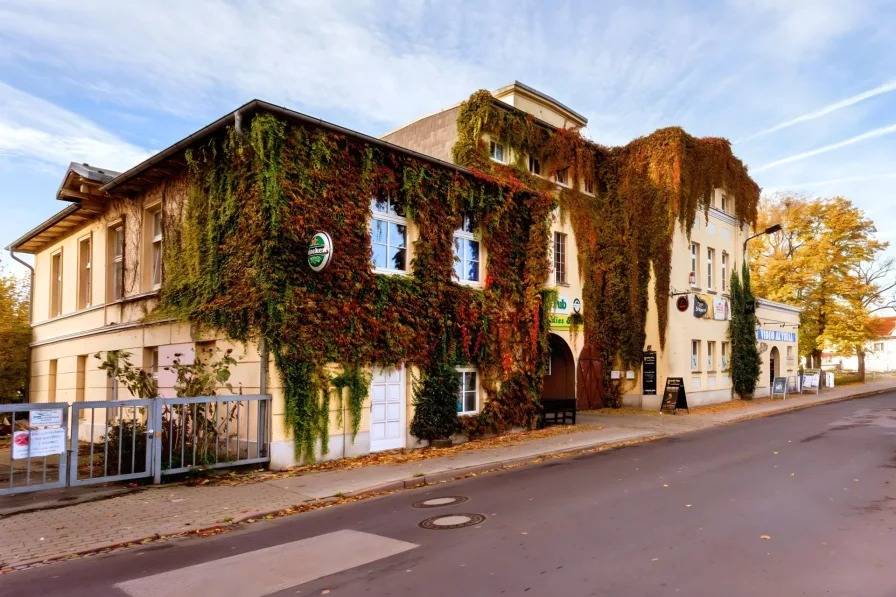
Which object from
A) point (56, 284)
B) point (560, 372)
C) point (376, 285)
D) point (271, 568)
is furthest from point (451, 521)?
point (56, 284)

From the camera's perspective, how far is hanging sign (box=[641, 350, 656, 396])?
78.8 feet

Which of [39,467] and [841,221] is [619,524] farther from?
[841,221]

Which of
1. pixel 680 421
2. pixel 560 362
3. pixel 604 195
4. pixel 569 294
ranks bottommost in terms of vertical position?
pixel 680 421

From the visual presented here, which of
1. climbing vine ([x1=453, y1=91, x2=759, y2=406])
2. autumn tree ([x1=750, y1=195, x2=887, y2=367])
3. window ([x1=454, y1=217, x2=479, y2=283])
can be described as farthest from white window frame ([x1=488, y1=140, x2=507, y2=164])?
autumn tree ([x1=750, y1=195, x2=887, y2=367])

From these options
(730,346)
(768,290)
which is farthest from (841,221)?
(730,346)

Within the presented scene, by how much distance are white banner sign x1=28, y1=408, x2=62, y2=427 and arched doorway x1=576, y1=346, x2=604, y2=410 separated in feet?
59.3

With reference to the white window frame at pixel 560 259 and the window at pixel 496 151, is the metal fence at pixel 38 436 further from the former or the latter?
the white window frame at pixel 560 259

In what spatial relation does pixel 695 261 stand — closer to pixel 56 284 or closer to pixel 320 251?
pixel 320 251

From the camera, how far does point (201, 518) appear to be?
777 centimetres

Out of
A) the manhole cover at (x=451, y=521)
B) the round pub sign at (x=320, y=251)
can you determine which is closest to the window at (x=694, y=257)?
the round pub sign at (x=320, y=251)

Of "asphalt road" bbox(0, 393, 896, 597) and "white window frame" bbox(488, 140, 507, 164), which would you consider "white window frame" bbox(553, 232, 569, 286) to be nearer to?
"white window frame" bbox(488, 140, 507, 164)

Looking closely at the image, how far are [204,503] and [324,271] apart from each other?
4766 mm

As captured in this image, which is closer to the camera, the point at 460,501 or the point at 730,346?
the point at 460,501

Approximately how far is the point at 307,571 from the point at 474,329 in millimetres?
9703
